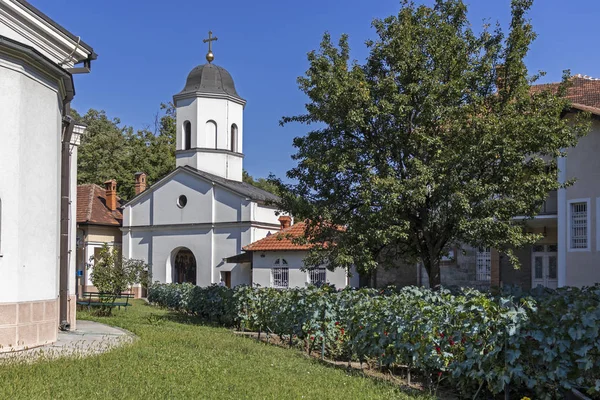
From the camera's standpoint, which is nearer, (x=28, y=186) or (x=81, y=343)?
(x=28, y=186)

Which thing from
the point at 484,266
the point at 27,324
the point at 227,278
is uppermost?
the point at 484,266

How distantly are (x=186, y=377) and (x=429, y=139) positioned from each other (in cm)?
773

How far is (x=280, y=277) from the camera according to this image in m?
32.5

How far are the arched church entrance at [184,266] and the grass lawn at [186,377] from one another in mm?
26738

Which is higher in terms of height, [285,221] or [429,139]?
[429,139]

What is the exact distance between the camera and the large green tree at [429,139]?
14.2 metres

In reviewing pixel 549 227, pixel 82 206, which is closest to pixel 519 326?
pixel 549 227

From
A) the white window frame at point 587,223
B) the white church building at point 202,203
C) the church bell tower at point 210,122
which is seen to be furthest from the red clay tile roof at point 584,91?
the church bell tower at point 210,122

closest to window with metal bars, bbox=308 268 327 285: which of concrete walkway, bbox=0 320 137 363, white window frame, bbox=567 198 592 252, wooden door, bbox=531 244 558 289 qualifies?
wooden door, bbox=531 244 558 289

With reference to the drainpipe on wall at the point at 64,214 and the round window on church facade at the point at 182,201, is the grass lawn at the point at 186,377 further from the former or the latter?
the round window on church facade at the point at 182,201

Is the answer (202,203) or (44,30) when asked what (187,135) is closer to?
(202,203)

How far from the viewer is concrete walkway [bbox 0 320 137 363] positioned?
11047 mm

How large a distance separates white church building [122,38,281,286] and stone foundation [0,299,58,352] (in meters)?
23.6

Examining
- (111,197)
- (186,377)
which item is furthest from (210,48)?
(186,377)
